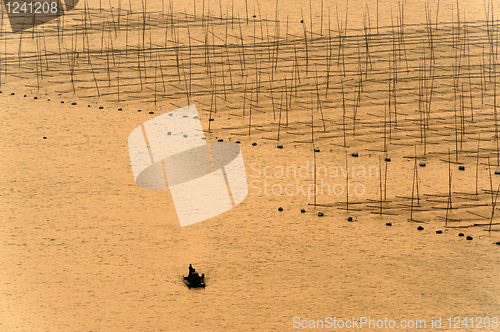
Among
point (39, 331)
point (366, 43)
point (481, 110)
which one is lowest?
point (39, 331)

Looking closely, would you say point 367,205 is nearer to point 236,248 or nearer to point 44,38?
point 236,248

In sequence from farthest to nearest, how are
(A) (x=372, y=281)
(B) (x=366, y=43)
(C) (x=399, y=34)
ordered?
1. (C) (x=399, y=34)
2. (B) (x=366, y=43)
3. (A) (x=372, y=281)

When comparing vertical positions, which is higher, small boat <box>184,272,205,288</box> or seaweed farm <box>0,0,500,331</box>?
seaweed farm <box>0,0,500,331</box>

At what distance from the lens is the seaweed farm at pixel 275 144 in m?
5.39

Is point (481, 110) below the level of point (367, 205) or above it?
above

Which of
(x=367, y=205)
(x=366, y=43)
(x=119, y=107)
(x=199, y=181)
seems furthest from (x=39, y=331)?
(x=366, y=43)

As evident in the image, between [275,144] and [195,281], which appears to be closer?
[195,281]

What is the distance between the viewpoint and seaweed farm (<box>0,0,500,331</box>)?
5.39m

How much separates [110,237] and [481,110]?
436cm

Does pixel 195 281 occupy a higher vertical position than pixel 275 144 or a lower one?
lower

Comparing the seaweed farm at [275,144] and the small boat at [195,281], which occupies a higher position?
the seaweed farm at [275,144]

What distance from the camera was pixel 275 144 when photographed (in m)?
7.45

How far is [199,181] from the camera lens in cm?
678

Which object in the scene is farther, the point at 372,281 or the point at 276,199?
the point at 276,199
